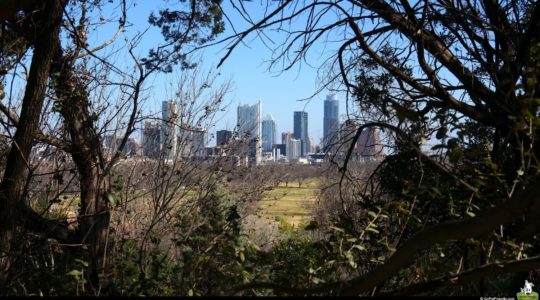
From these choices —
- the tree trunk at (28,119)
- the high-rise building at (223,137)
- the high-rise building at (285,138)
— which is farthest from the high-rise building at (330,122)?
the high-rise building at (285,138)

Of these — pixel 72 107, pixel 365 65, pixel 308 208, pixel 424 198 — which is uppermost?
pixel 365 65

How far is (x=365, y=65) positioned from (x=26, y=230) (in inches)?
133

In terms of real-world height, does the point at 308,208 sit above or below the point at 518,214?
below

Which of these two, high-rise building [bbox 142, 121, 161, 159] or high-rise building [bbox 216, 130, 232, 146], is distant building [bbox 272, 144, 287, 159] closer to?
high-rise building [bbox 216, 130, 232, 146]

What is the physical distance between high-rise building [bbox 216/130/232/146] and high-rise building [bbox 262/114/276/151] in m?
1.52

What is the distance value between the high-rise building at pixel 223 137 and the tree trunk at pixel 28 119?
742 cm

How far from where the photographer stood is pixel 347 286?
1.96m

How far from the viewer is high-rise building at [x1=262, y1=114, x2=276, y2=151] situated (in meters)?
13.2

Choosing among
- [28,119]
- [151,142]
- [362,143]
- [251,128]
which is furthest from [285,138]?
[28,119]

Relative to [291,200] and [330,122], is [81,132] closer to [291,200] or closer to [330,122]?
[330,122]

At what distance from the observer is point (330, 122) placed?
21.5ft

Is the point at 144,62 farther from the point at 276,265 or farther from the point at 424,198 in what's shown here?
the point at 424,198

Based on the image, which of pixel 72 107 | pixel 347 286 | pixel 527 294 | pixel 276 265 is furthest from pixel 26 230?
pixel 527 294

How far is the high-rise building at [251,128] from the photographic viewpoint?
1193cm
